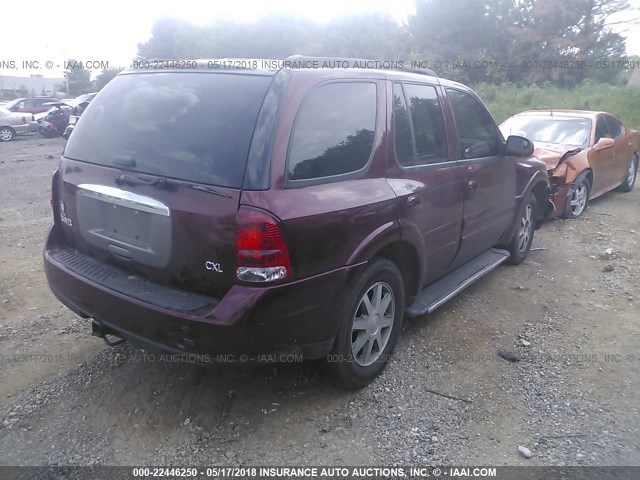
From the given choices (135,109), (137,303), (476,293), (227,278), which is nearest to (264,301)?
(227,278)

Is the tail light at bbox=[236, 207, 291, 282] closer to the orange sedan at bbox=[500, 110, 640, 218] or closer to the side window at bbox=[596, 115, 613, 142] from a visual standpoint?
the orange sedan at bbox=[500, 110, 640, 218]

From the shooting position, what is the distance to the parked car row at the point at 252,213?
250 centimetres

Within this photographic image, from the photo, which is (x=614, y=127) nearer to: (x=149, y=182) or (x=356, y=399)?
(x=356, y=399)

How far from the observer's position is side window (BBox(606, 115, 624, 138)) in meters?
8.55

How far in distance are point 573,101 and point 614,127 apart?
1092 centimetres

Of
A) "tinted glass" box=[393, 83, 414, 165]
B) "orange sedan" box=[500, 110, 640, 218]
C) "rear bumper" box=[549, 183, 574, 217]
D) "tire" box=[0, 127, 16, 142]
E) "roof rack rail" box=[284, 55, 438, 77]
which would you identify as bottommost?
"tire" box=[0, 127, 16, 142]

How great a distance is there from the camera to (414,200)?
336 cm

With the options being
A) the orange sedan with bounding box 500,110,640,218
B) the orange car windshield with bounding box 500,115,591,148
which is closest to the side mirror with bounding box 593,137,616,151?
the orange sedan with bounding box 500,110,640,218

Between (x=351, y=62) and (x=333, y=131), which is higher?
(x=351, y=62)

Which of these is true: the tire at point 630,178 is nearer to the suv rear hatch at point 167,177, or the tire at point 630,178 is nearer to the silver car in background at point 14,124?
the suv rear hatch at point 167,177

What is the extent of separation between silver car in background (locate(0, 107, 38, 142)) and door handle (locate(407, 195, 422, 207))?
20.1 meters

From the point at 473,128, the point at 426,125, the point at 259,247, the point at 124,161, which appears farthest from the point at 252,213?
the point at 473,128

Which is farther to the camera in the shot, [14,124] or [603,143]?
[14,124]

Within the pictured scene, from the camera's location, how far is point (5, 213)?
7.17 m
